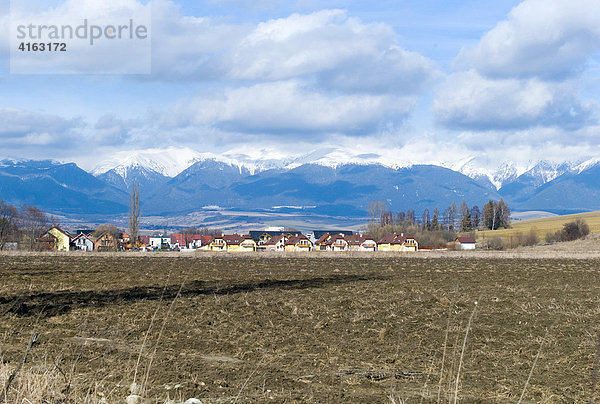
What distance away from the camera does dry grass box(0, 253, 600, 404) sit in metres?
8.88

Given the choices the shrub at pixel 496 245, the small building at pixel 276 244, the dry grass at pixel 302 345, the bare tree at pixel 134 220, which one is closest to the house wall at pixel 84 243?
the bare tree at pixel 134 220

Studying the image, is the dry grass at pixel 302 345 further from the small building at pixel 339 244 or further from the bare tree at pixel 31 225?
the small building at pixel 339 244

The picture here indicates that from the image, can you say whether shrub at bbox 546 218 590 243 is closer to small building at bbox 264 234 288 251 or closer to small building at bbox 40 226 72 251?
small building at bbox 264 234 288 251

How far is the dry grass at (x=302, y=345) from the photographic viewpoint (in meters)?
8.88

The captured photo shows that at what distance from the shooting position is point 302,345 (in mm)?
12586

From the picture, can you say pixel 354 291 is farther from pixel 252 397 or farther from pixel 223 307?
pixel 252 397

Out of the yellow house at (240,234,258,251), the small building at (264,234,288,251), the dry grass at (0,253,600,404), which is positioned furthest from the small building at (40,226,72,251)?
the dry grass at (0,253,600,404)

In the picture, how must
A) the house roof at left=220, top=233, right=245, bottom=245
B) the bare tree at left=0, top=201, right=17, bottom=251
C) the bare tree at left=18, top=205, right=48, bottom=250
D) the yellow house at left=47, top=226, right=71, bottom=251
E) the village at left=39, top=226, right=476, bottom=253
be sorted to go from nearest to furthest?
the bare tree at left=0, top=201, right=17, bottom=251 → the bare tree at left=18, top=205, right=48, bottom=250 → the village at left=39, top=226, right=476, bottom=253 → the yellow house at left=47, top=226, right=71, bottom=251 → the house roof at left=220, top=233, right=245, bottom=245

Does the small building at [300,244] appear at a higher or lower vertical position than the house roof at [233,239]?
lower

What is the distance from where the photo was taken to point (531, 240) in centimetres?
11462

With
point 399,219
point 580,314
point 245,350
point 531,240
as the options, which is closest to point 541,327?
point 580,314

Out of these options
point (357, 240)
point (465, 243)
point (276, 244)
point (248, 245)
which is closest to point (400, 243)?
point (357, 240)

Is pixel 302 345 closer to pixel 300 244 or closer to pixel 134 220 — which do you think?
pixel 134 220

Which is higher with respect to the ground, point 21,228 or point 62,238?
point 21,228
